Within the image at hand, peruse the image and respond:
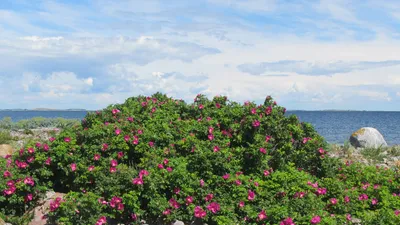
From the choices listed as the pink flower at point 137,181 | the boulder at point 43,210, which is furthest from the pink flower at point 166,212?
the boulder at point 43,210

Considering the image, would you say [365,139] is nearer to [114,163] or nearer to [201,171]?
[201,171]

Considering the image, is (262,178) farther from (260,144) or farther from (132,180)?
(132,180)

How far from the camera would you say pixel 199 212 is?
6.36m

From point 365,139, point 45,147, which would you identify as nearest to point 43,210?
point 45,147

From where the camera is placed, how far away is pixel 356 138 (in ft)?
70.1

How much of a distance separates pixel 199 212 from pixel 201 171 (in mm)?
778

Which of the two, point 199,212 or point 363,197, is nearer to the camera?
Result: point 199,212

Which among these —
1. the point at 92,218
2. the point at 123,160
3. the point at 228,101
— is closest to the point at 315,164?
the point at 228,101

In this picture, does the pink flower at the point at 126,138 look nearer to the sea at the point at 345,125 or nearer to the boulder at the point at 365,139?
the sea at the point at 345,125

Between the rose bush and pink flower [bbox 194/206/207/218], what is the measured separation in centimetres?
1

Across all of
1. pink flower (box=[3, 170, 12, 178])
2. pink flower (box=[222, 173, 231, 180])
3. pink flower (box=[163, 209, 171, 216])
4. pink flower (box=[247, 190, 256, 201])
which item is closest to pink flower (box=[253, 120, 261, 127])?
pink flower (box=[222, 173, 231, 180])

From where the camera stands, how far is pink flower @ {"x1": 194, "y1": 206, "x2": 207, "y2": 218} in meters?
6.34

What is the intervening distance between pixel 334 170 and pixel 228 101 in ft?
7.80

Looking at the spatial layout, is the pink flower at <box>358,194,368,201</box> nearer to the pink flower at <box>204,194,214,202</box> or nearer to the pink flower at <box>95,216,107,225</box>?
the pink flower at <box>204,194,214,202</box>
